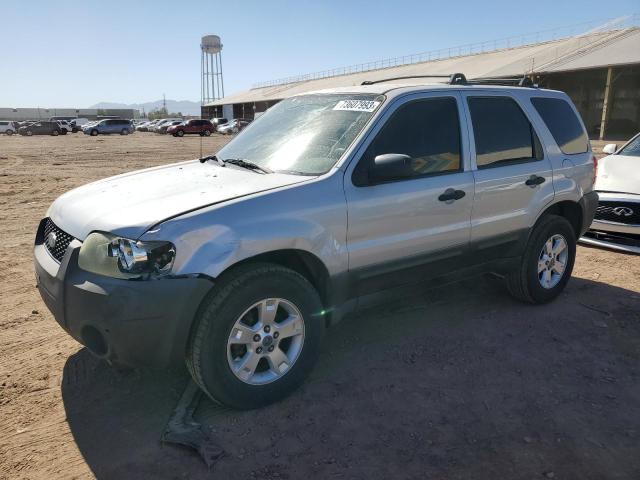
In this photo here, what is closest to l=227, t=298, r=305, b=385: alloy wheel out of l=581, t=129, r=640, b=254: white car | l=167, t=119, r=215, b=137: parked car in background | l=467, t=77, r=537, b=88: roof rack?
l=467, t=77, r=537, b=88: roof rack

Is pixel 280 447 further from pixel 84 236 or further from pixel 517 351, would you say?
pixel 517 351

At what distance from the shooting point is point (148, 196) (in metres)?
3.15

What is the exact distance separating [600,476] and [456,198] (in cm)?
196

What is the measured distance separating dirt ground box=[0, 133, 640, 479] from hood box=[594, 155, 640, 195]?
7.47 feet

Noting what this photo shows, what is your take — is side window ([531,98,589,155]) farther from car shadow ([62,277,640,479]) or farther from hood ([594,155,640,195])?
hood ([594,155,640,195])

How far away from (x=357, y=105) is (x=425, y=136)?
1.79 feet

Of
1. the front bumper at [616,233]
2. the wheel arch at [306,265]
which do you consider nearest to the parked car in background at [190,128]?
the front bumper at [616,233]

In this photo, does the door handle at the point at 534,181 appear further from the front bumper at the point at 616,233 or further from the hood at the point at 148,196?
the front bumper at the point at 616,233

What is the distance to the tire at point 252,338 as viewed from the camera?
9.36 ft

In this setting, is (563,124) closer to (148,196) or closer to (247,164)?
(247,164)

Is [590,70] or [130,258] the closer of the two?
[130,258]

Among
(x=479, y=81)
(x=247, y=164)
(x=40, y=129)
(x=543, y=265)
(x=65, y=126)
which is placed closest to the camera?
(x=247, y=164)

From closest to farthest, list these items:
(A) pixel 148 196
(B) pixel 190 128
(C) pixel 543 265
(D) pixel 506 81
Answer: (A) pixel 148 196 → (C) pixel 543 265 → (D) pixel 506 81 → (B) pixel 190 128

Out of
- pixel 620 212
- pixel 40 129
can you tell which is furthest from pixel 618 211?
pixel 40 129
